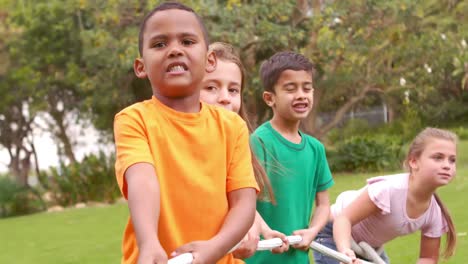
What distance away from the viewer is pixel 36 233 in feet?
39.9

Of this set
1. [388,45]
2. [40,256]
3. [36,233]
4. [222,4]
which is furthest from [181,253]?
[388,45]

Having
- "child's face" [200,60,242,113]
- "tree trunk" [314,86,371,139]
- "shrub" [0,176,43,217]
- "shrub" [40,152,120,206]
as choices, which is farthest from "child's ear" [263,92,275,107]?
"tree trunk" [314,86,371,139]

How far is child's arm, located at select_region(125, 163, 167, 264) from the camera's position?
7.01 feet

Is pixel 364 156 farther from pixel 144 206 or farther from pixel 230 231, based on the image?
pixel 144 206

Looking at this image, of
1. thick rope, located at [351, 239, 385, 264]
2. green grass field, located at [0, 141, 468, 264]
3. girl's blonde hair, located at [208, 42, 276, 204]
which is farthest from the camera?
green grass field, located at [0, 141, 468, 264]

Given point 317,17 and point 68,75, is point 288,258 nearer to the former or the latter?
point 317,17

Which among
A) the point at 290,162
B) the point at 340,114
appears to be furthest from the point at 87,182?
the point at 290,162

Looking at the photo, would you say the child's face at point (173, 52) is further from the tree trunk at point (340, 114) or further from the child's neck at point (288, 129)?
the tree trunk at point (340, 114)

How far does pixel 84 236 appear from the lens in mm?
11250

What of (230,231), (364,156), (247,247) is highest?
(230,231)

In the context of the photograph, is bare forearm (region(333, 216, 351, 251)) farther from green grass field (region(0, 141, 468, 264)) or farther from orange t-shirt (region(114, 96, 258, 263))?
green grass field (region(0, 141, 468, 264))

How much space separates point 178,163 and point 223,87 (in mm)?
1096

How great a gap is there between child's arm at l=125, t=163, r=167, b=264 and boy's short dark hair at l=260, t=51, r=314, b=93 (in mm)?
1551

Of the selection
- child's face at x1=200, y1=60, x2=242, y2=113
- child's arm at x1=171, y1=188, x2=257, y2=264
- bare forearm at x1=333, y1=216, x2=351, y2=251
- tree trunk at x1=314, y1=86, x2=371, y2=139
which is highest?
child's face at x1=200, y1=60, x2=242, y2=113
